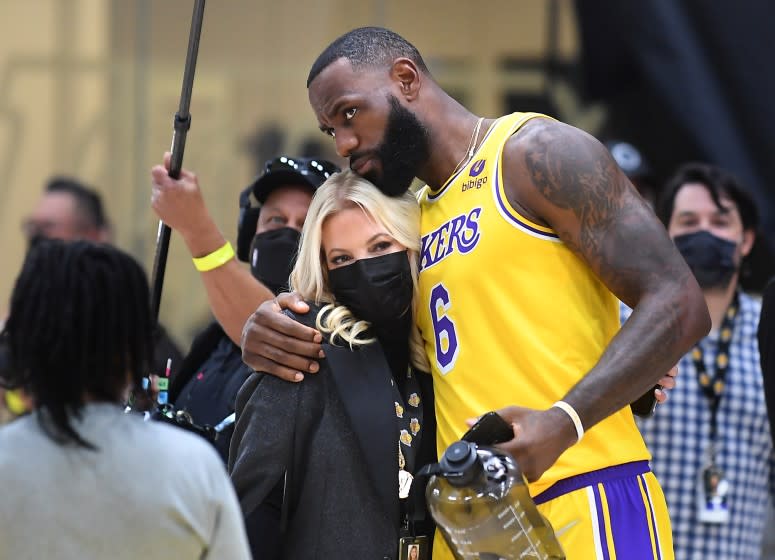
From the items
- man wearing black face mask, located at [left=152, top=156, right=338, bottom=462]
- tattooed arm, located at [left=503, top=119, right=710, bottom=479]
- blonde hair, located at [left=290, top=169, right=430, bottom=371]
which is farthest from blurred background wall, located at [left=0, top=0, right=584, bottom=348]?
tattooed arm, located at [left=503, top=119, right=710, bottom=479]

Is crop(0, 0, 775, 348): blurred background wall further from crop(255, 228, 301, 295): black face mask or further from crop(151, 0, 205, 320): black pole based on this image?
crop(151, 0, 205, 320): black pole

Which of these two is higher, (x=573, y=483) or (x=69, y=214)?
(x=69, y=214)

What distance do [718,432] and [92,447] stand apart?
349cm

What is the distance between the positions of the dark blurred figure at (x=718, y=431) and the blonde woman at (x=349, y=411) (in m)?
2.30

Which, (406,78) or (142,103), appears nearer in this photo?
(406,78)

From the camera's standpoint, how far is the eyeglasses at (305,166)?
428 centimetres

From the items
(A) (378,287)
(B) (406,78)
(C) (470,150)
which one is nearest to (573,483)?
(A) (378,287)

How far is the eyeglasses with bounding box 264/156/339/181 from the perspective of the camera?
4.28 m

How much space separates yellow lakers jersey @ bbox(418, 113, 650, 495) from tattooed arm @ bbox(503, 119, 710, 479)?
62 mm

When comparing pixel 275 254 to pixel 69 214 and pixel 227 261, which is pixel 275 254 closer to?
pixel 227 261

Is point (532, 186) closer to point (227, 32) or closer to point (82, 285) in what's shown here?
point (82, 285)

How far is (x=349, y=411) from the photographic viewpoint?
3.27 metres

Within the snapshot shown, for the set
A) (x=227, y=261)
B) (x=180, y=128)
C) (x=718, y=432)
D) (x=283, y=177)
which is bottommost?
(x=718, y=432)

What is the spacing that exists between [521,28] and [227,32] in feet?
6.68
